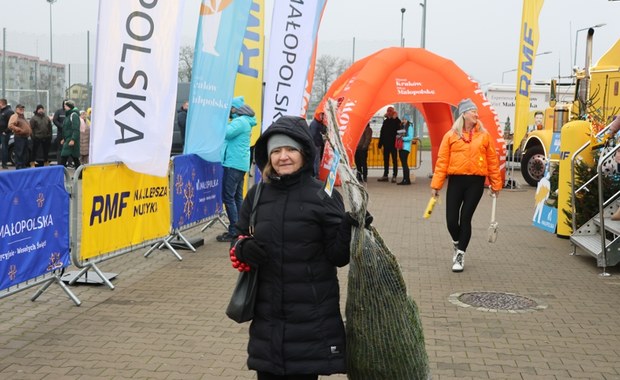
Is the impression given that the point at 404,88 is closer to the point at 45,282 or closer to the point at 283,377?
the point at 45,282

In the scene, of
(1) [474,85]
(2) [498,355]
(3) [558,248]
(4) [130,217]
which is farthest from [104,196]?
(1) [474,85]

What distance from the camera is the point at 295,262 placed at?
12.1 ft

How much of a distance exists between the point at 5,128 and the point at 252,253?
70.6ft

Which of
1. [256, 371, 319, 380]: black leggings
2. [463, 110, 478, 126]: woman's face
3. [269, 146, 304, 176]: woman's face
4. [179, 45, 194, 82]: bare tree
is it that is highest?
[179, 45, 194, 82]: bare tree

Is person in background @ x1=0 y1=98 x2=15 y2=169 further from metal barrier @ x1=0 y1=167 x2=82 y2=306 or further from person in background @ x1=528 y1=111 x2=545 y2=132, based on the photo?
metal barrier @ x1=0 y1=167 x2=82 y2=306

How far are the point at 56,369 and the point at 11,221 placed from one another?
146cm

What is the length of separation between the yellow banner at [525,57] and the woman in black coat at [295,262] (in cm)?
1265

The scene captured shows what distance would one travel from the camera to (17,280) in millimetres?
6535

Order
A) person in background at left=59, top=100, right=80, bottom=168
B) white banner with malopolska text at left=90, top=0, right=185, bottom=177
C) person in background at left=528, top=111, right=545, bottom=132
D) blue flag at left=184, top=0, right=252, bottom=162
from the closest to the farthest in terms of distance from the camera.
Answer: white banner with malopolska text at left=90, top=0, right=185, bottom=177, blue flag at left=184, top=0, right=252, bottom=162, person in background at left=59, top=100, right=80, bottom=168, person in background at left=528, top=111, right=545, bottom=132

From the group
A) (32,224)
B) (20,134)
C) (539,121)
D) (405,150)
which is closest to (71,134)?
(20,134)

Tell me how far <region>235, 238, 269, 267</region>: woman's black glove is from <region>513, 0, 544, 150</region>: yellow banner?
12866 millimetres

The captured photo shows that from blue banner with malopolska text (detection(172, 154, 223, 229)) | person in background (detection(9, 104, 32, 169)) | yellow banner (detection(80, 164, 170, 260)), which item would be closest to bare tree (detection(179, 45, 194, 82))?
person in background (detection(9, 104, 32, 169))

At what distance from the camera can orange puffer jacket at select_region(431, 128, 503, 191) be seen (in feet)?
29.1

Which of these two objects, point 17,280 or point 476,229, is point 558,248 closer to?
point 476,229
